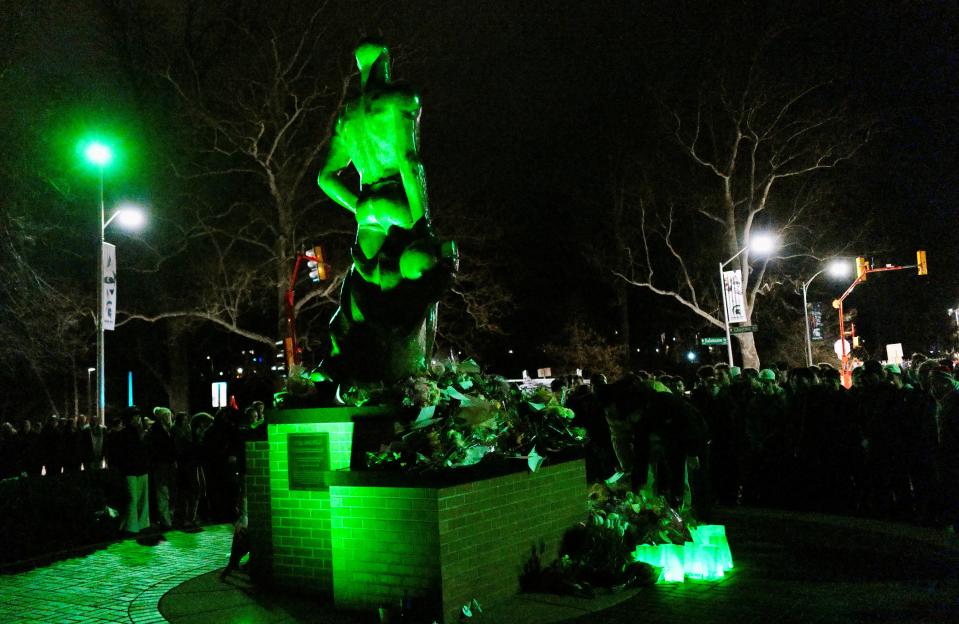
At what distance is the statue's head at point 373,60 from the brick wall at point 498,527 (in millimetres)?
3791

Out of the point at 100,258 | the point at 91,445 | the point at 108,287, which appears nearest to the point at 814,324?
the point at 108,287

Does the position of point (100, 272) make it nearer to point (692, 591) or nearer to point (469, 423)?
point (469, 423)

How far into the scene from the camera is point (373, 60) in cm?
749

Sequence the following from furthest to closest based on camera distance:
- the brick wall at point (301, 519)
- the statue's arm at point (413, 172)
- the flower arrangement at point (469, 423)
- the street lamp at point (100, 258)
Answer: the street lamp at point (100, 258) → the statue's arm at point (413, 172) → the brick wall at point (301, 519) → the flower arrangement at point (469, 423)

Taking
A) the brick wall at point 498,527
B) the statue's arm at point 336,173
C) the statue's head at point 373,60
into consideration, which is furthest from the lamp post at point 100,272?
the brick wall at point 498,527

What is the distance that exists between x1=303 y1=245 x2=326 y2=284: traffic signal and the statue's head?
1688 cm

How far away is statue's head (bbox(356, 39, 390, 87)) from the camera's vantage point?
24.5 feet

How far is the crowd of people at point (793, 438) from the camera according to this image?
8609 mm

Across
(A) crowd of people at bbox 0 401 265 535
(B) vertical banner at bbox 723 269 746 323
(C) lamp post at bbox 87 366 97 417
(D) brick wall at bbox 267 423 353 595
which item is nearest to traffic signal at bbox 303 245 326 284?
(C) lamp post at bbox 87 366 97 417

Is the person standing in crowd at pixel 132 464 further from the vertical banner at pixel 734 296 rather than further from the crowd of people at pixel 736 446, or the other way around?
the vertical banner at pixel 734 296

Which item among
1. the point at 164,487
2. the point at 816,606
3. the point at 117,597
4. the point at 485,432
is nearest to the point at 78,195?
the point at 164,487

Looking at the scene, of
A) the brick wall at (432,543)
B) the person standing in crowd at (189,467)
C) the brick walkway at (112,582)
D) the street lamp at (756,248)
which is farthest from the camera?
the street lamp at (756,248)

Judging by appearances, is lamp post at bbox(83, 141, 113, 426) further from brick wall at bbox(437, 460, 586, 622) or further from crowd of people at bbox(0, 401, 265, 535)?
brick wall at bbox(437, 460, 586, 622)

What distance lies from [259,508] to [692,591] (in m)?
3.78
